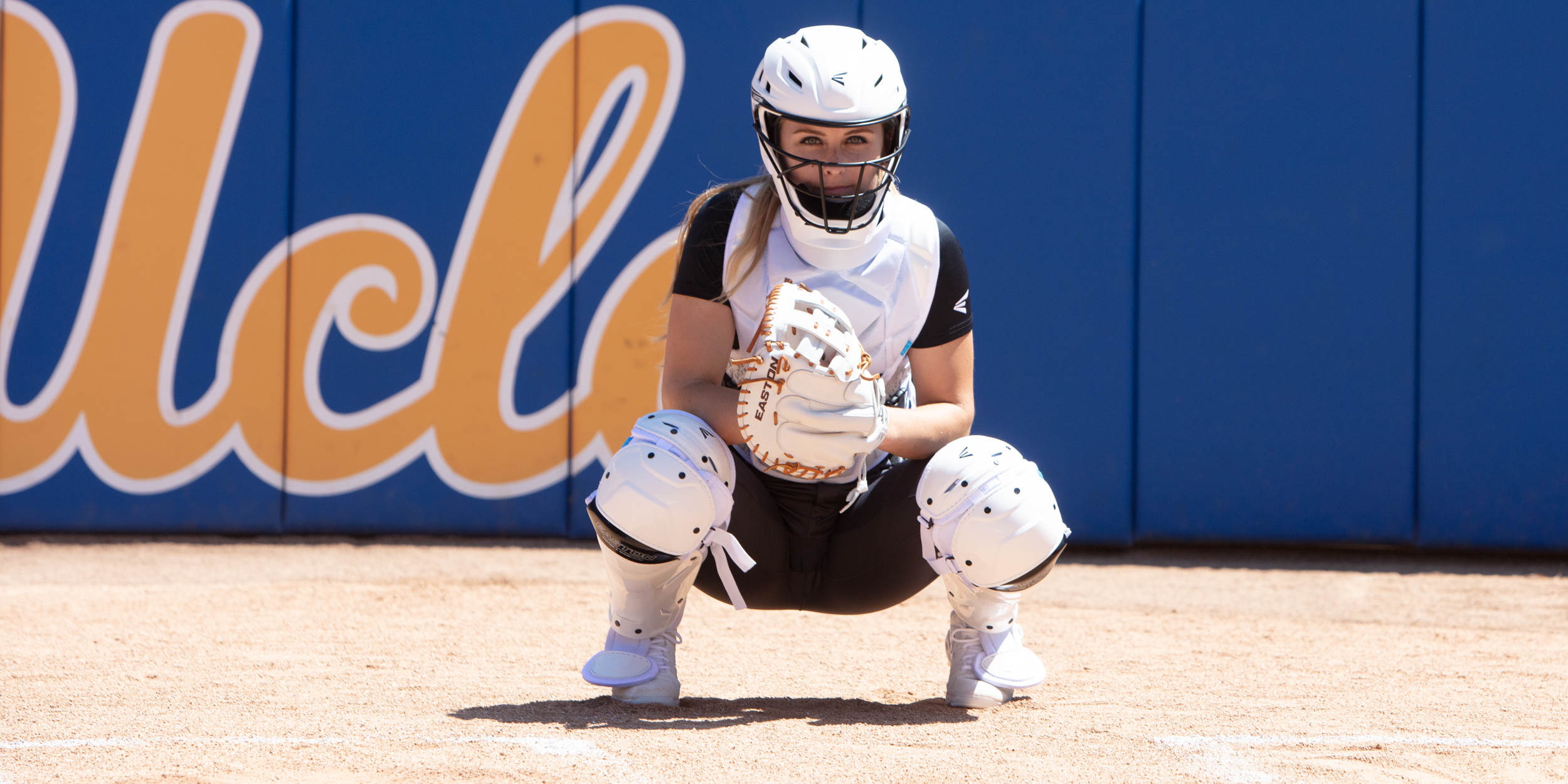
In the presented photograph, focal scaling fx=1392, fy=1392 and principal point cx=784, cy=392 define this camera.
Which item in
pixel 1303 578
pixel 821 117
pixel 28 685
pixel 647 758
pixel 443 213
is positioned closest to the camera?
pixel 647 758

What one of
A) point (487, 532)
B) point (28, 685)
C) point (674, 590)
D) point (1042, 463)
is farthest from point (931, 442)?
point (487, 532)

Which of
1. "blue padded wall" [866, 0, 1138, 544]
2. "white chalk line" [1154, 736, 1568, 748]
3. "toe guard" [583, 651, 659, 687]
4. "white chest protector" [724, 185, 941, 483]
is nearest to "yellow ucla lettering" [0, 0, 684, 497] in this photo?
"blue padded wall" [866, 0, 1138, 544]

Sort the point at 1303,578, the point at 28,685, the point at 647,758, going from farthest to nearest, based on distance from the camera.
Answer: the point at 1303,578
the point at 28,685
the point at 647,758

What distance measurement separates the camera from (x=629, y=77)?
5.84 m

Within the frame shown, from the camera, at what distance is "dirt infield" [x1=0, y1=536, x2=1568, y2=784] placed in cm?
236

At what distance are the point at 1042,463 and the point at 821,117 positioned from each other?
3405mm

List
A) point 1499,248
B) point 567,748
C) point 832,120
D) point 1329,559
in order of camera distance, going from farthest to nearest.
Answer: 1. point 1329,559
2. point 1499,248
3. point 832,120
4. point 567,748

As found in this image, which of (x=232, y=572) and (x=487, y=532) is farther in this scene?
(x=487, y=532)

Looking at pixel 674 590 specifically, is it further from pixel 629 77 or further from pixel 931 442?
pixel 629 77

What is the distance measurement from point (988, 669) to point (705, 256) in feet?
3.33

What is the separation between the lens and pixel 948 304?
2.88 metres

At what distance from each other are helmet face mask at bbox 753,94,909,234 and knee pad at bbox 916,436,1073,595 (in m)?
0.50

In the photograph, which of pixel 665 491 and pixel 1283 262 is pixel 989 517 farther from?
pixel 1283 262

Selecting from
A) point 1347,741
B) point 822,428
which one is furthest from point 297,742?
point 1347,741
